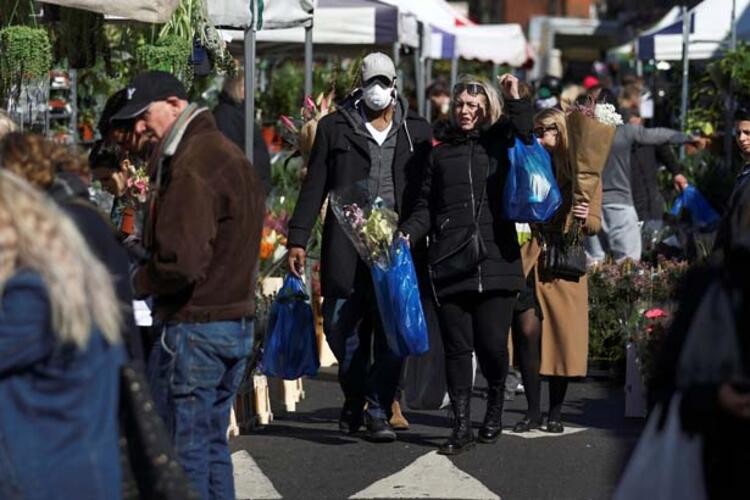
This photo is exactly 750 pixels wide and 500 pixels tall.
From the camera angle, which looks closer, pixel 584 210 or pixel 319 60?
pixel 584 210

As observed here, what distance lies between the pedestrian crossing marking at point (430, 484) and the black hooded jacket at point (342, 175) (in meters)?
1.08

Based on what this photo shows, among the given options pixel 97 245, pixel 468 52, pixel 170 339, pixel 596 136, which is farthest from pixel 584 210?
pixel 468 52

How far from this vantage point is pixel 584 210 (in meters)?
9.45

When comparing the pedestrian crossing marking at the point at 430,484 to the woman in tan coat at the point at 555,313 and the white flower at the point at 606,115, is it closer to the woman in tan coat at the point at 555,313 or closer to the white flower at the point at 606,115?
the woman in tan coat at the point at 555,313

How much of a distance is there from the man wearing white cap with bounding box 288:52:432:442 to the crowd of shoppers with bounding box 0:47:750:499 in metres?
0.01

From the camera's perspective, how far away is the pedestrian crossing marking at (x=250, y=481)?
800cm

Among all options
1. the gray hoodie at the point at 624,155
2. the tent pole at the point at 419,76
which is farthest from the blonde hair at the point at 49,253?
the tent pole at the point at 419,76

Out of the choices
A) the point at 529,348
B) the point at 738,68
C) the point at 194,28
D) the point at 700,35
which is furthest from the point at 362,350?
the point at 700,35

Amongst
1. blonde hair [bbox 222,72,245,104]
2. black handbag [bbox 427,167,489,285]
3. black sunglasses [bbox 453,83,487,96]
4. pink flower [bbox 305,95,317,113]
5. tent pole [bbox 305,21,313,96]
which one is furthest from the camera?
blonde hair [bbox 222,72,245,104]

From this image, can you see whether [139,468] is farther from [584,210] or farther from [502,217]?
[584,210]

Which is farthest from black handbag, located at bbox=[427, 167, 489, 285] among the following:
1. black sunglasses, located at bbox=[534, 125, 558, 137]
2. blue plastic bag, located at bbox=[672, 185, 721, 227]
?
blue plastic bag, located at bbox=[672, 185, 721, 227]

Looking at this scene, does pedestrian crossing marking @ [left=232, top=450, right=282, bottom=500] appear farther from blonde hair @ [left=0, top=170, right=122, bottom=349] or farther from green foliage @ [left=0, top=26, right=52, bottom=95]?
blonde hair @ [left=0, top=170, right=122, bottom=349]

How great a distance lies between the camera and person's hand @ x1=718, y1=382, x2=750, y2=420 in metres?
4.62

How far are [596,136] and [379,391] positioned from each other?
1.80m
